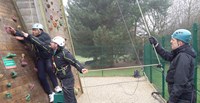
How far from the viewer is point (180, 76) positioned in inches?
131

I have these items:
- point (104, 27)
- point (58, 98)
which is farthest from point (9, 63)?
point (104, 27)

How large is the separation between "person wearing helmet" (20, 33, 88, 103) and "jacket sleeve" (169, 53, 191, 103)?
201 cm

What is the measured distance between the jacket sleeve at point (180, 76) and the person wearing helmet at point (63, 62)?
2.01 m

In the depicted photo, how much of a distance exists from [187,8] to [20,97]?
2241 cm

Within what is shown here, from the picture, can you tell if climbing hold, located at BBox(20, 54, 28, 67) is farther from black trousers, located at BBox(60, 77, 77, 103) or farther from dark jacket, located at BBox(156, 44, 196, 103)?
dark jacket, located at BBox(156, 44, 196, 103)

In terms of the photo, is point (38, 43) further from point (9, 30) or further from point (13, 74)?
point (13, 74)

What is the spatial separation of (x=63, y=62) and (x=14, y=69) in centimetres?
95

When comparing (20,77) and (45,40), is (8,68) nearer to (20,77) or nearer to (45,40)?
(20,77)

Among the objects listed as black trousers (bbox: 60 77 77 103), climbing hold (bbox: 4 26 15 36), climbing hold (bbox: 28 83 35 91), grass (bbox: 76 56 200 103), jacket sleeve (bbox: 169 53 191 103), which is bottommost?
grass (bbox: 76 56 200 103)

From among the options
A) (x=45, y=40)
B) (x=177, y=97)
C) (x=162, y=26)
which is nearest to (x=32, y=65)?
(x=45, y=40)

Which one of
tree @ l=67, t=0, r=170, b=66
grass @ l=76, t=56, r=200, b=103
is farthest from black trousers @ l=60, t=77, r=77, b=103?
tree @ l=67, t=0, r=170, b=66

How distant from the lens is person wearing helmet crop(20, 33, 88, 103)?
4965mm

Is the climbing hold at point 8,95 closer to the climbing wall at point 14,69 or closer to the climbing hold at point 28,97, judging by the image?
the climbing wall at point 14,69

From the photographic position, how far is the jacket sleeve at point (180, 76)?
10.9 feet
